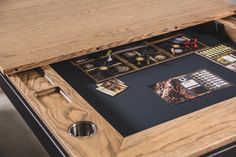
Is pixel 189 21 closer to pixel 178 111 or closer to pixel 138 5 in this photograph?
pixel 138 5

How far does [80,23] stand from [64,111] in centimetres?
65

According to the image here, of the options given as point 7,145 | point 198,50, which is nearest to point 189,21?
point 198,50

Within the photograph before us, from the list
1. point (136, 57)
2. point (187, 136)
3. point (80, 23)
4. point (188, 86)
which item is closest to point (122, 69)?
point (136, 57)

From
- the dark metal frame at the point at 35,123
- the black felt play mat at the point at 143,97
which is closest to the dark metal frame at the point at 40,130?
the dark metal frame at the point at 35,123

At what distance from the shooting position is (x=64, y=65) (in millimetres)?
1455

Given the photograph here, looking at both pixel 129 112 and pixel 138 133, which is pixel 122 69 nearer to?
pixel 129 112

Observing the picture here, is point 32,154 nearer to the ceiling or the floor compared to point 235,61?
nearer to the floor

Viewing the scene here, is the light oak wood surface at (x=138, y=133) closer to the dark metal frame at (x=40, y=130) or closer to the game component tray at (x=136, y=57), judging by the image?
the dark metal frame at (x=40, y=130)

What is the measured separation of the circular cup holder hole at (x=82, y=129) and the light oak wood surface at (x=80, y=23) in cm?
38

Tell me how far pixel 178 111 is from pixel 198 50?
0.48 m

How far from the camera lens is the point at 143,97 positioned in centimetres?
124

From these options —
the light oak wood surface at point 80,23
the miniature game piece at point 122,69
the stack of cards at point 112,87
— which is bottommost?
the stack of cards at point 112,87

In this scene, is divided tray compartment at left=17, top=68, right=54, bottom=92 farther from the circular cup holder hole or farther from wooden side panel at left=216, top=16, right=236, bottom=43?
wooden side panel at left=216, top=16, right=236, bottom=43

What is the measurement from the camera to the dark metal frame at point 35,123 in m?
1.04
